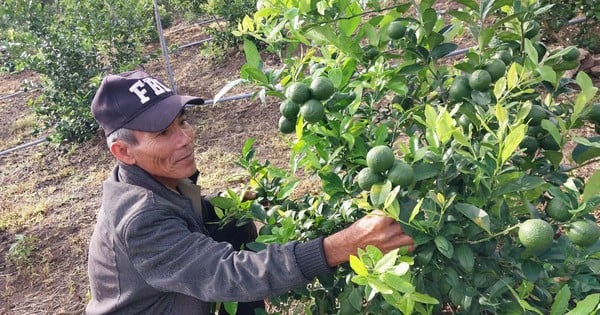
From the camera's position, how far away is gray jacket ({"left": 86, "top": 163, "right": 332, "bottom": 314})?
1.45 m

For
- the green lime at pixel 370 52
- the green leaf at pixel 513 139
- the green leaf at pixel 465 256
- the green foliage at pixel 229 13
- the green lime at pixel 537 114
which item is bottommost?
the green foliage at pixel 229 13

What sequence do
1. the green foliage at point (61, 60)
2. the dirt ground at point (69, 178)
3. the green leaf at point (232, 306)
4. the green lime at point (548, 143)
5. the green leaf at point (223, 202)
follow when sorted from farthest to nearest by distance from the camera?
the green foliage at point (61, 60)
the dirt ground at point (69, 178)
the green leaf at point (223, 202)
the green leaf at point (232, 306)
the green lime at point (548, 143)

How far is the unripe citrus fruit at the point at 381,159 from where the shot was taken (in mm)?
1182

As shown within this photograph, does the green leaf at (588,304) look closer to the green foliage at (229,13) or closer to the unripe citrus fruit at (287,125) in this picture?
the unripe citrus fruit at (287,125)

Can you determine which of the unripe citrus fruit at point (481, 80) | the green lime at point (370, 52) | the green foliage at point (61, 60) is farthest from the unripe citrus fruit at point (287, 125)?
the green foliage at point (61, 60)

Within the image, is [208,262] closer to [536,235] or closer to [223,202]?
[223,202]

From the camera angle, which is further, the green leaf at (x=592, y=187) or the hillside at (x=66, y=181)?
the hillside at (x=66, y=181)

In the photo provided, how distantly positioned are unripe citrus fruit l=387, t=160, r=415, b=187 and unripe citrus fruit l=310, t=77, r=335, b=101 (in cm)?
25

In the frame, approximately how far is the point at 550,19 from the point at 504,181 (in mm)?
4135

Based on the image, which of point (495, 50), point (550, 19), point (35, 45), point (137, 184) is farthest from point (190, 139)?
point (35, 45)

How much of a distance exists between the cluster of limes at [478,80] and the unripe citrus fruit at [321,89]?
0.34 meters

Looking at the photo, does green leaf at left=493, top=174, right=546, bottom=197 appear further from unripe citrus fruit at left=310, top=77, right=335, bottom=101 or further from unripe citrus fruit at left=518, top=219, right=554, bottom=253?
unripe citrus fruit at left=310, top=77, right=335, bottom=101

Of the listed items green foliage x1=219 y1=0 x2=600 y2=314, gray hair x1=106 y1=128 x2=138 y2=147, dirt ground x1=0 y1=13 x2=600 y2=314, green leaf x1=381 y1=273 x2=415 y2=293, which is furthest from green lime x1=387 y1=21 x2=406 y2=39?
dirt ground x1=0 y1=13 x2=600 y2=314

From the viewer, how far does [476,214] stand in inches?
45.9
